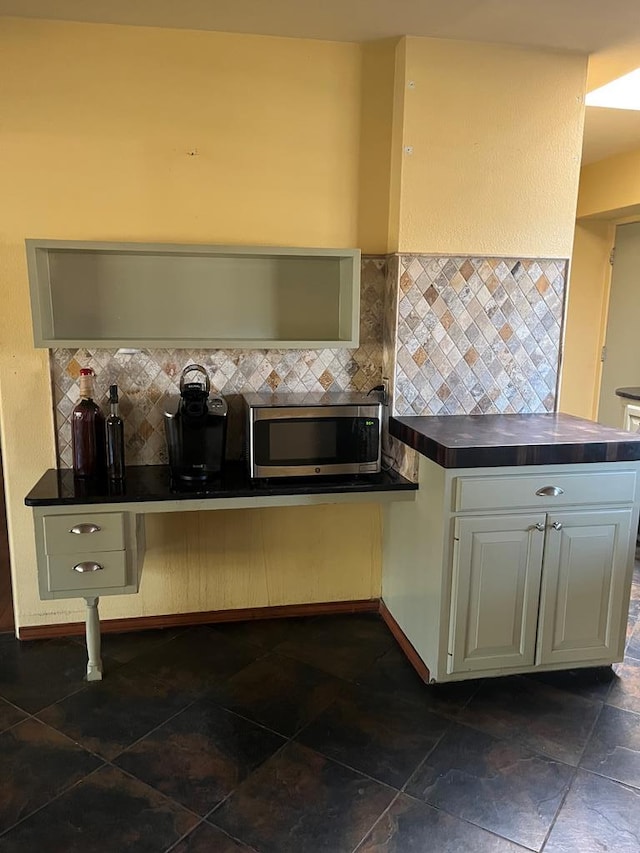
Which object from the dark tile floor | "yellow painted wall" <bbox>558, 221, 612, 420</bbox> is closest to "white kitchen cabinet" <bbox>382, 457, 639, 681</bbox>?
the dark tile floor

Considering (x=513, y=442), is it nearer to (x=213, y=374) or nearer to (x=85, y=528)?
(x=213, y=374)

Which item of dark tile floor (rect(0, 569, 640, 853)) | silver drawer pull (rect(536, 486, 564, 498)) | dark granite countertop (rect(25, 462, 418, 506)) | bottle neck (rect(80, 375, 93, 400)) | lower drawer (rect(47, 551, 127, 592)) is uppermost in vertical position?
bottle neck (rect(80, 375, 93, 400))

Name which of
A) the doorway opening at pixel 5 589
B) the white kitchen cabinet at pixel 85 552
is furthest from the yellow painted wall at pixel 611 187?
the doorway opening at pixel 5 589

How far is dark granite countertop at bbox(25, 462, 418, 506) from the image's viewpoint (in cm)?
220

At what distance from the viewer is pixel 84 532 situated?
7.21 ft

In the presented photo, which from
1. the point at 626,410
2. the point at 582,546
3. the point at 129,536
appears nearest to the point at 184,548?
the point at 129,536

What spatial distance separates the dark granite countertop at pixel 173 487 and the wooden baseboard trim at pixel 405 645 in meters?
0.66

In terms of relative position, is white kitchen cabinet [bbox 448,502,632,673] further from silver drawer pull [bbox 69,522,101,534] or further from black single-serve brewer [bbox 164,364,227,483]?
silver drawer pull [bbox 69,522,101,534]

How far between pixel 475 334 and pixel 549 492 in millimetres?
725

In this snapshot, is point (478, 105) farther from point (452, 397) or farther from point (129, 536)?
point (129, 536)

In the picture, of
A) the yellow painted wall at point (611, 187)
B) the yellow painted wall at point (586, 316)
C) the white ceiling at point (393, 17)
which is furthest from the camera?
the yellow painted wall at point (586, 316)

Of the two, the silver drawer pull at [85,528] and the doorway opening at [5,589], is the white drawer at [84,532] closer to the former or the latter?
the silver drawer pull at [85,528]

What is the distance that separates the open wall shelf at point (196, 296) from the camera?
7.70 ft

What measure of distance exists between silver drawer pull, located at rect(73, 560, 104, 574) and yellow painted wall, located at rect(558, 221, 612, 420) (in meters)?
3.41
